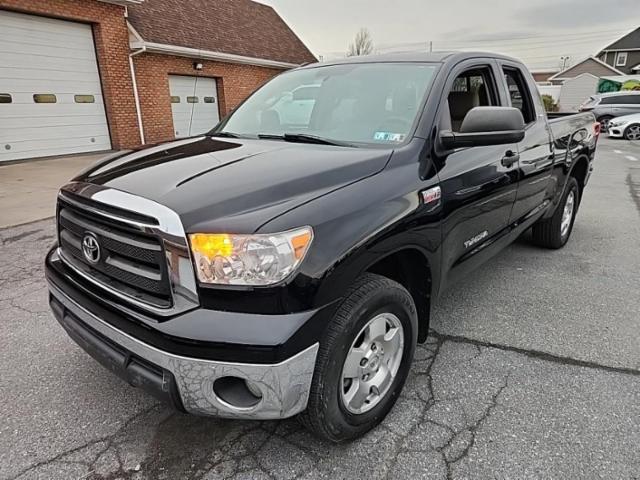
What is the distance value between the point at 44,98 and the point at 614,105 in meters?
21.7

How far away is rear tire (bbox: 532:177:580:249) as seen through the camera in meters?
4.64

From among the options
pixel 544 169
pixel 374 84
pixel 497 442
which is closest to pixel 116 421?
pixel 497 442

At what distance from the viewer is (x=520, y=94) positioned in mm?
3799

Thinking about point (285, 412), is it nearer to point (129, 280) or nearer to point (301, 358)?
point (301, 358)

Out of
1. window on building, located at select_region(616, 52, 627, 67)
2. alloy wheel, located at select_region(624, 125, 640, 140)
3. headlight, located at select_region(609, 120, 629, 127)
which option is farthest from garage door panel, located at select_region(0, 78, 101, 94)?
window on building, located at select_region(616, 52, 627, 67)

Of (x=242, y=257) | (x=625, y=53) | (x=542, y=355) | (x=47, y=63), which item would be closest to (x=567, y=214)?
(x=542, y=355)

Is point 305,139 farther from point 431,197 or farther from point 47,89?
point 47,89

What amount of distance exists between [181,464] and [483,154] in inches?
95.2

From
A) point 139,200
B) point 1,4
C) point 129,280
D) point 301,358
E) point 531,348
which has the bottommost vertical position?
point 531,348

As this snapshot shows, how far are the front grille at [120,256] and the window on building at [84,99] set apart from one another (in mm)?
10249

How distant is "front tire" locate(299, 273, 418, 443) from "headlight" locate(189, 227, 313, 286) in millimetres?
346

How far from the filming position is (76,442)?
7.04 feet

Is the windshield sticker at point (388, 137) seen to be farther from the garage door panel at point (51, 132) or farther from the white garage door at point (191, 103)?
the white garage door at point (191, 103)

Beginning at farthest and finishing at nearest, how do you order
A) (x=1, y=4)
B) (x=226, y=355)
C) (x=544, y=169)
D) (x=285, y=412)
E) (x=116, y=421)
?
1. (x=1, y=4)
2. (x=544, y=169)
3. (x=116, y=421)
4. (x=285, y=412)
5. (x=226, y=355)
